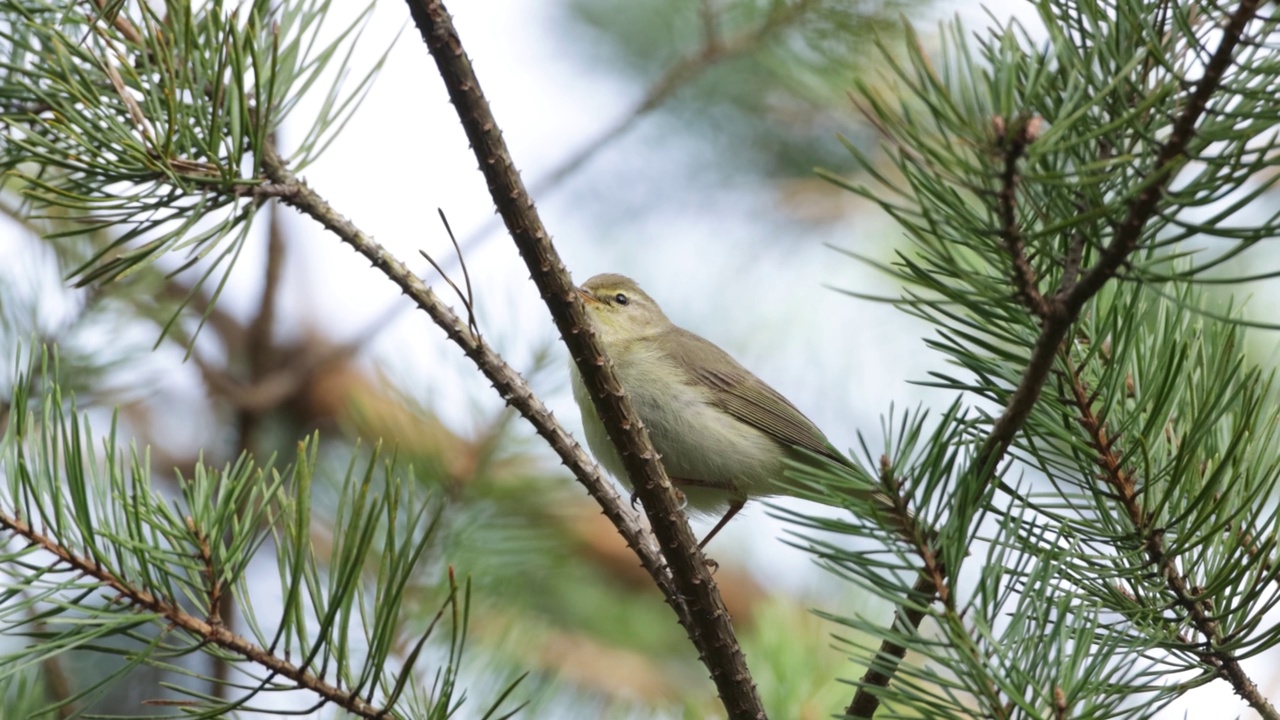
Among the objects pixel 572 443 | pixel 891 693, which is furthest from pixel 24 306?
pixel 891 693

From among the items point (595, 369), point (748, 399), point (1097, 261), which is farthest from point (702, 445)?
A: point (1097, 261)

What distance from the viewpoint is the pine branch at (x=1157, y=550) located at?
1.60m

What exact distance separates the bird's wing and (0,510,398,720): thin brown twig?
2.38 m

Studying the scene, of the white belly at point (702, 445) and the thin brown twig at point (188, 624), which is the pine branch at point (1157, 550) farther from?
the white belly at point (702, 445)

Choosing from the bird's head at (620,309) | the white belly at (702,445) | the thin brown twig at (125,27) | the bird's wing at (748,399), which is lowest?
the thin brown twig at (125,27)

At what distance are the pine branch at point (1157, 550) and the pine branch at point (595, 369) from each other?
0.64 m

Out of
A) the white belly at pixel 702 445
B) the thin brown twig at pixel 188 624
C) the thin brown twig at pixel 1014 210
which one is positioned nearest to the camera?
the thin brown twig at pixel 1014 210

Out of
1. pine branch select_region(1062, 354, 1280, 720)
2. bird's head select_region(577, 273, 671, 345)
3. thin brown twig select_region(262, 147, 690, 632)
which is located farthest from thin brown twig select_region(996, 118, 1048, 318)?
bird's head select_region(577, 273, 671, 345)

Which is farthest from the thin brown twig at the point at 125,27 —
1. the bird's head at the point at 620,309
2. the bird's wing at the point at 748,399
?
the bird's head at the point at 620,309

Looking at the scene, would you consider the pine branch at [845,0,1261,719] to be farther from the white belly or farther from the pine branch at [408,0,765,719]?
the white belly

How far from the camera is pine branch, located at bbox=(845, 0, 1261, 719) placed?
1.12m

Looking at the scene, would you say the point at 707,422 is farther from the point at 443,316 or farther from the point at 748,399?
the point at 443,316

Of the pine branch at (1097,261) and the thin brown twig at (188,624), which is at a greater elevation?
the pine branch at (1097,261)

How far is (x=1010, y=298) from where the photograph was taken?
126 centimetres
